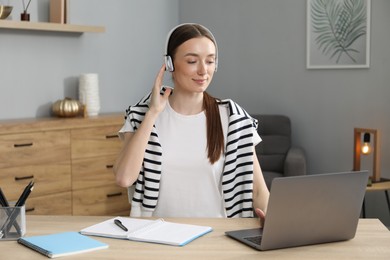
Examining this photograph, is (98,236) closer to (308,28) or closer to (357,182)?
(357,182)

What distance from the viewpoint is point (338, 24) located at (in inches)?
221

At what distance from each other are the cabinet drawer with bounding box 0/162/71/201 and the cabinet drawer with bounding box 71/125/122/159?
0.15 meters

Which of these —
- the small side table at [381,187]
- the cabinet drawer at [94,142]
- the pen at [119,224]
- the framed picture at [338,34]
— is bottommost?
the small side table at [381,187]

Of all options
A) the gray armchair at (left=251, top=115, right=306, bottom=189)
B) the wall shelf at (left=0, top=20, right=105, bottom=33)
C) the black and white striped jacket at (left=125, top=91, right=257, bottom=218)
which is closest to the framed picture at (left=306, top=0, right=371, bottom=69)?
the gray armchair at (left=251, top=115, right=306, bottom=189)

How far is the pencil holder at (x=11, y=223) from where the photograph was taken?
2.11 m

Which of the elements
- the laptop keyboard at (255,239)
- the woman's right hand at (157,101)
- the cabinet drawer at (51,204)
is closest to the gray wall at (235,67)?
the cabinet drawer at (51,204)

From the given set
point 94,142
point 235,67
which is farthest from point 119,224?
point 235,67

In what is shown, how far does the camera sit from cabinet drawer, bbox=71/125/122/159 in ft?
16.1

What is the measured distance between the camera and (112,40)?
18.8 ft

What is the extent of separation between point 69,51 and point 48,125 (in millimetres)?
882

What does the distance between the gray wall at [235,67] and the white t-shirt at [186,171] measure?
262 cm

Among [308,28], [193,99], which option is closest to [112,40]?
[308,28]

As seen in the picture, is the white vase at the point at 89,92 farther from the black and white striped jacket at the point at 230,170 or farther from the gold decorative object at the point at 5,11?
the black and white striped jacket at the point at 230,170

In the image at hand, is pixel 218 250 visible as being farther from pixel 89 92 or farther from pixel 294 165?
pixel 89 92
